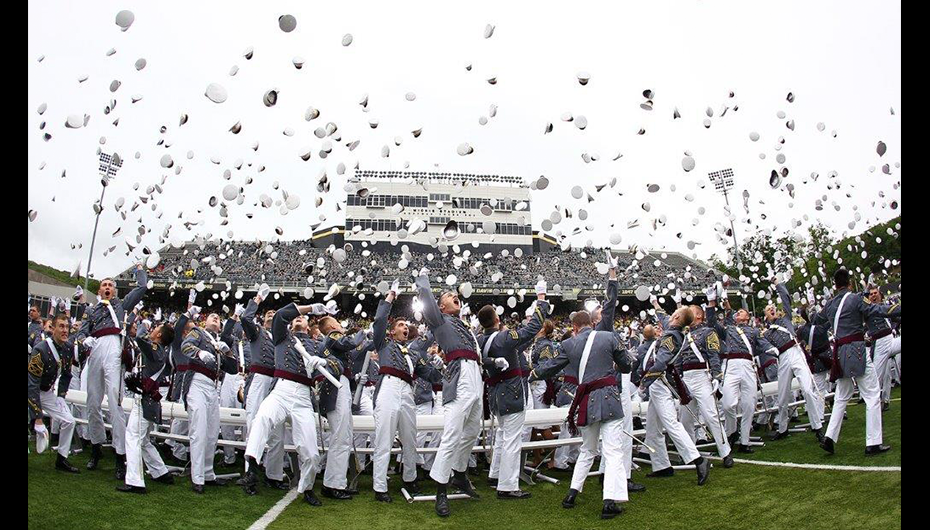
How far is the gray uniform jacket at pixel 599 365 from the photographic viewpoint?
7.04 metres

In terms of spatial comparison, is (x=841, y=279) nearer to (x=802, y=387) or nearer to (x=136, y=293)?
(x=802, y=387)

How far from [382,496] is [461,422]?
164 cm

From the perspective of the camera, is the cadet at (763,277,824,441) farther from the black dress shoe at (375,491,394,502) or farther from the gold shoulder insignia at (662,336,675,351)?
the black dress shoe at (375,491,394,502)

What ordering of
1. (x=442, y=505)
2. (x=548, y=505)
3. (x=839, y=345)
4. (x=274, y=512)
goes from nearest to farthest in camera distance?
1. (x=442, y=505)
2. (x=274, y=512)
3. (x=548, y=505)
4. (x=839, y=345)

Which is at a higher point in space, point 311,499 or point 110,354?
point 110,354

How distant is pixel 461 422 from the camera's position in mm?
7352

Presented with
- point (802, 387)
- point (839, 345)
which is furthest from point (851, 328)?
point (802, 387)

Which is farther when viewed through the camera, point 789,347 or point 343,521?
point 789,347

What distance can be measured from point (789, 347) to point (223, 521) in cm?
901

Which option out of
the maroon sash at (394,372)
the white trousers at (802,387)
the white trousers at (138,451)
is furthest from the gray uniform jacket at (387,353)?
the white trousers at (802,387)

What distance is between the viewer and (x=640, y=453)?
33.6 ft
